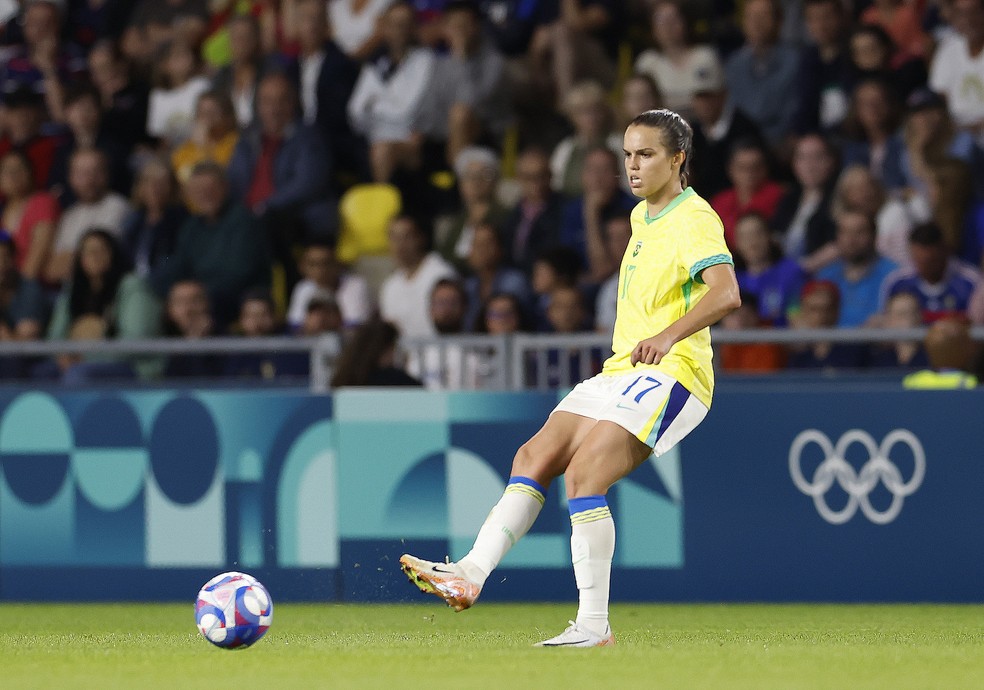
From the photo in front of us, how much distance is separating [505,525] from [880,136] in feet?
23.4

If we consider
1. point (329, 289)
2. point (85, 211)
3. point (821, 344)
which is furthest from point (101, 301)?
point (821, 344)

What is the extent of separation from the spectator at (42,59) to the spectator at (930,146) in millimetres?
8211

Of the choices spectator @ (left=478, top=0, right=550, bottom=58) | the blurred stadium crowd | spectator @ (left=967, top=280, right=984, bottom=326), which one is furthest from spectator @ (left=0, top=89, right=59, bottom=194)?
spectator @ (left=967, top=280, right=984, bottom=326)

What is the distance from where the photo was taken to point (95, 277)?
1386 centimetres

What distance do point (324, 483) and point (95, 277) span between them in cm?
403

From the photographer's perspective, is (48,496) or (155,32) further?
(155,32)

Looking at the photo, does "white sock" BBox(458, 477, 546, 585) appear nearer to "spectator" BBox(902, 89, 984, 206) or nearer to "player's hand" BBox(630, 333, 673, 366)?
"player's hand" BBox(630, 333, 673, 366)

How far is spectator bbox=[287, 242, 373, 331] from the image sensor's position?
13.5 m

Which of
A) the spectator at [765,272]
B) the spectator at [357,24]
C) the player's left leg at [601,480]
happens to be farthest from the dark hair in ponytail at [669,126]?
the spectator at [357,24]

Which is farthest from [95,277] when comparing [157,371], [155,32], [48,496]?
[155,32]

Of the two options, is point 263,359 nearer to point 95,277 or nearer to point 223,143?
point 95,277

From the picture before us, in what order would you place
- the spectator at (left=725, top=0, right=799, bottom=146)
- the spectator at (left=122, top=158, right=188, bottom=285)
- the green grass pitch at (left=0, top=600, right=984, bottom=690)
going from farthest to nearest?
the spectator at (left=122, top=158, right=188, bottom=285) < the spectator at (left=725, top=0, right=799, bottom=146) < the green grass pitch at (left=0, top=600, right=984, bottom=690)

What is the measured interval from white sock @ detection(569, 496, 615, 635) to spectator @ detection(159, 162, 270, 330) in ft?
23.2

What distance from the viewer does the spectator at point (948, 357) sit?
1011 cm
